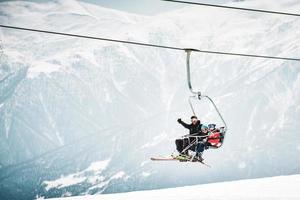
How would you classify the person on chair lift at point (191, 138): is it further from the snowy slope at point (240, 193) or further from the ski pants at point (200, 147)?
the snowy slope at point (240, 193)

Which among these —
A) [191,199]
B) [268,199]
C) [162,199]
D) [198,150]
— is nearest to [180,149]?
[198,150]

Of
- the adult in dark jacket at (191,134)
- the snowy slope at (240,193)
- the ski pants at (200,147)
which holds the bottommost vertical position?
the snowy slope at (240,193)

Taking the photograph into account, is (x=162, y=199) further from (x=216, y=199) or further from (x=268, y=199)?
(x=268, y=199)

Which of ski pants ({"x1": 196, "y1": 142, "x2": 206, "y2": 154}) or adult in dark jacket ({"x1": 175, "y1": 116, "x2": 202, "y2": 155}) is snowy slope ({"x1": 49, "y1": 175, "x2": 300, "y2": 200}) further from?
adult in dark jacket ({"x1": 175, "y1": 116, "x2": 202, "y2": 155})

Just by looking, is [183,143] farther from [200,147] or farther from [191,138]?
[200,147]

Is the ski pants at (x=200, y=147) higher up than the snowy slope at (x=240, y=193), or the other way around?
the ski pants at (x=200, y=147)

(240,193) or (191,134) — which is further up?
(191,134)

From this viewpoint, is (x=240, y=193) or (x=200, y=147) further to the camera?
(x=240, y=193)

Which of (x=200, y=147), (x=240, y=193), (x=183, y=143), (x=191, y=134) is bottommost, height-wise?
(x=240, y=193)

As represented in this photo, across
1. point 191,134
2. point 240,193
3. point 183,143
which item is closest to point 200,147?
point 191,134

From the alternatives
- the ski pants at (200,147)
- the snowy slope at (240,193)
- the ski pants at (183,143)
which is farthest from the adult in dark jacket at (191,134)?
the snowy slope at (240,193)

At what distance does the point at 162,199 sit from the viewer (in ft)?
322

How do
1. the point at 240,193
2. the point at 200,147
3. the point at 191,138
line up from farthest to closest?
the point at 240,193
the point at 191,138
the point at 200,147

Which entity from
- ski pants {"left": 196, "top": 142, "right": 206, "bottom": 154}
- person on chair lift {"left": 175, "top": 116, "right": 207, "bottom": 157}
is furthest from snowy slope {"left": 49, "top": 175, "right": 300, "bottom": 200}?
person on chair lift {"left": 175, "top": 116, "right": 207, "bottom": 157}
